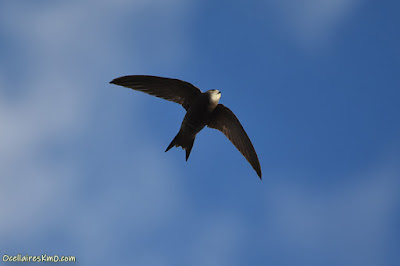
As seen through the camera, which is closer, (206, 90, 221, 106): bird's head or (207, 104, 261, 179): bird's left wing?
(206, 90, 221, 106): bird's head

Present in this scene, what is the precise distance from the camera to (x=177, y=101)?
32.4 ft

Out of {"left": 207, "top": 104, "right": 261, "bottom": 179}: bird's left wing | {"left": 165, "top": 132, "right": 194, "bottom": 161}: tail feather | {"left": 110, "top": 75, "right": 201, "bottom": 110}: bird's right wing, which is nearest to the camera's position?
{"left": 110, "top": 75, "right": 201, "bottom": 110}: bird's right wing

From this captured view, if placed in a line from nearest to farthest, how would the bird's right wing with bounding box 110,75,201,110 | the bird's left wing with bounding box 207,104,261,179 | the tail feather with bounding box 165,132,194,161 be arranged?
1. the bird's right wing with bounding box 110,75,201,110
2. the tail feather with bounding box 165,132,194,161
3. the bird's left wing with bounding box 207,104,261,179

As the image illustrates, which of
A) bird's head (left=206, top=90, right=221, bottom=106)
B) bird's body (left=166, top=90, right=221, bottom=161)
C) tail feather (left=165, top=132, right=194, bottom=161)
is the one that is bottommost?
tail feather (left=165, top=132, right=194, bottom=161)

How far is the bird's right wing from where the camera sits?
30.3 ft

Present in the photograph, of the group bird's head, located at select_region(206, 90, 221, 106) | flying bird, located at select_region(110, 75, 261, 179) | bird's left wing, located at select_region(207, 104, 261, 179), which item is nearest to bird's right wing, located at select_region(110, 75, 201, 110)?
flying bird, located at select_region(110, 75, 261, 179)

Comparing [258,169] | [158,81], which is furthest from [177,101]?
[258,169]

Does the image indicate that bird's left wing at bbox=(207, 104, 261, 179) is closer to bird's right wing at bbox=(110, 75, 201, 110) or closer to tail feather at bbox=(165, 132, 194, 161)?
tail feather at bbox=(165, 132, 194, 161)

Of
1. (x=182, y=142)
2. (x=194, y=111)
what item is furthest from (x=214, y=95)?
(x=182, y=142)

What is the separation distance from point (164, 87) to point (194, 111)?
988 mm

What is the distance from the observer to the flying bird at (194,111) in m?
9.31

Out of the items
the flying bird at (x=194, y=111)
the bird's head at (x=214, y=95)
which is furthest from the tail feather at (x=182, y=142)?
the bird's head at (x=214, y=95)

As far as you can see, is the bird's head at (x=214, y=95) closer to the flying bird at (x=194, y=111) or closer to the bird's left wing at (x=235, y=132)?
the flying bird at (x=194, y=111)

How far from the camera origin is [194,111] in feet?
30.8
